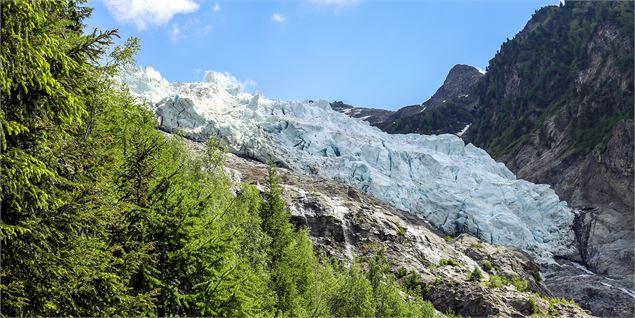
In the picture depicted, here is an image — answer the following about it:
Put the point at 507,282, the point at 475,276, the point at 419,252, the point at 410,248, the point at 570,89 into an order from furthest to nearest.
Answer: the point at 570,89, the point at 410,248, the point at 419,252, the point at 507,282, the point at 475,276

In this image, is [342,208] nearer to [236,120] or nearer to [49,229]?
[236,120]

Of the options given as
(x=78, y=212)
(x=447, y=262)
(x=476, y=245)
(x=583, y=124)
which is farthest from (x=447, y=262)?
(x=583, y=124)

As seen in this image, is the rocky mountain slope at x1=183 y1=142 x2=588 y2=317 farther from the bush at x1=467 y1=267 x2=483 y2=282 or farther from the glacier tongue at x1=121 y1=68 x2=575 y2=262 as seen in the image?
the glacier tongue at x1=121 y1=68 x2=575 y2=262

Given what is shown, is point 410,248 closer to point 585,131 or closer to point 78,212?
point 78,212

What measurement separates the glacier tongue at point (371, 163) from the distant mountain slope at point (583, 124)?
8.31m

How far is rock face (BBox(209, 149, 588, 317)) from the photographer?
53.2 meters

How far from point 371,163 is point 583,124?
6566 cm

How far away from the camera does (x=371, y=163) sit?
343 ft

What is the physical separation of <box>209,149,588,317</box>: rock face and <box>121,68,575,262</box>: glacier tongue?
14330mm

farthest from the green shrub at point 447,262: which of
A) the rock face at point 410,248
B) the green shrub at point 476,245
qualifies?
the green shrub at point 476,245

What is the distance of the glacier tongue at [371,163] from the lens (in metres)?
92.5

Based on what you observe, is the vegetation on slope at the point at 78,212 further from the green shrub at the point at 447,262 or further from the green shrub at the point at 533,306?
the green shrub at the point at 447,262

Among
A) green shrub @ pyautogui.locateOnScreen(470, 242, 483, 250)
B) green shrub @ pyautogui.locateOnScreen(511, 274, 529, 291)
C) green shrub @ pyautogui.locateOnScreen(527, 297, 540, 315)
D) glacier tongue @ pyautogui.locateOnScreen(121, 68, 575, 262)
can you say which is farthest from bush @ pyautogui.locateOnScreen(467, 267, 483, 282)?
glacier tongue @ pyautogui.locateOnScreen(121, 68, 575, 262)

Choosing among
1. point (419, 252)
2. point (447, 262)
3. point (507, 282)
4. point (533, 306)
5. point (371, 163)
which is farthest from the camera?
point (371, 163)
